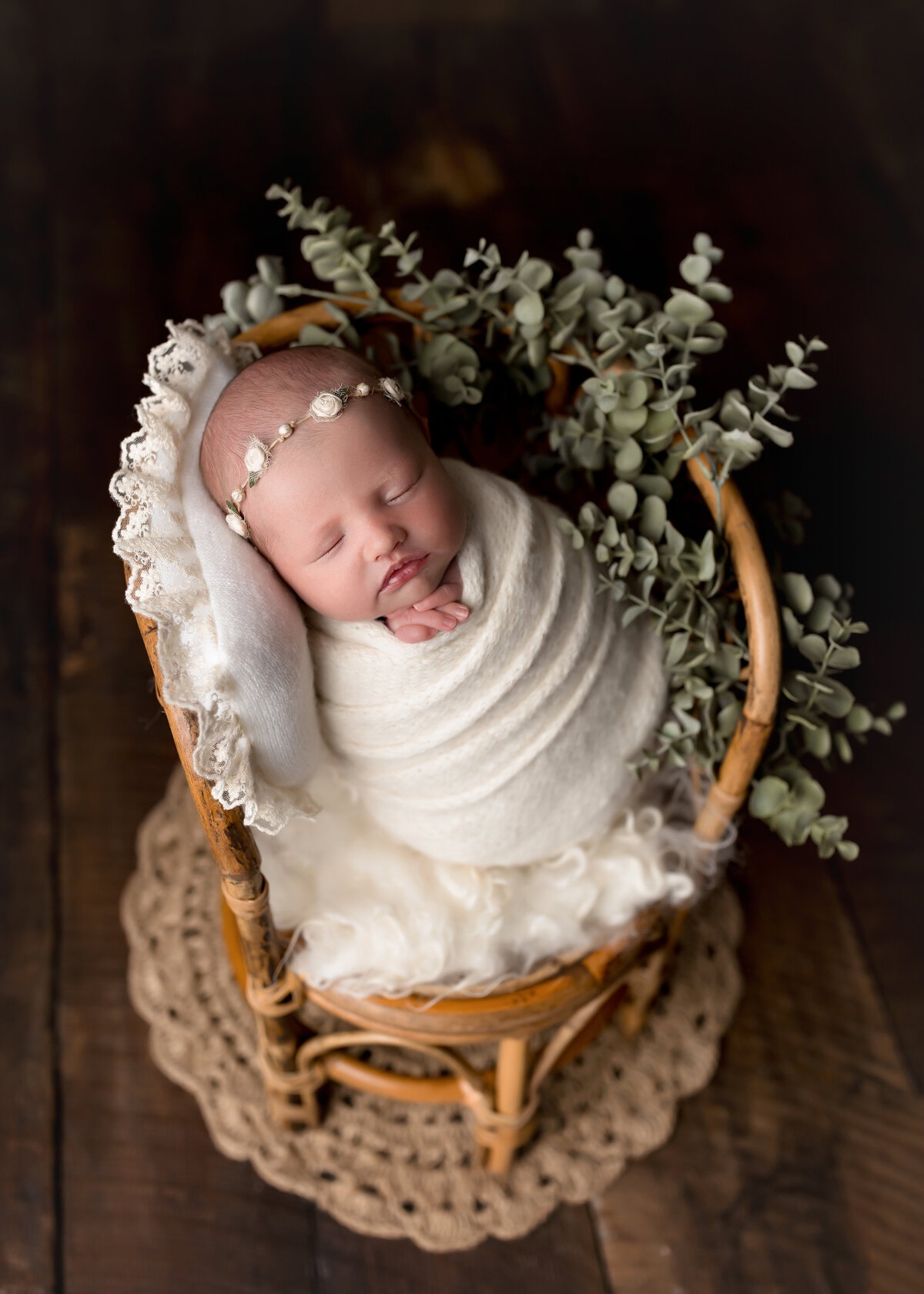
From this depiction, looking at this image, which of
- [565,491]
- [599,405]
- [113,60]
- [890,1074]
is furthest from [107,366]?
[890,1074]

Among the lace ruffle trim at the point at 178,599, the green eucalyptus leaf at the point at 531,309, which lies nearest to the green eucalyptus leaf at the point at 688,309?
the green eucalyptus leaf at the point at 531,309

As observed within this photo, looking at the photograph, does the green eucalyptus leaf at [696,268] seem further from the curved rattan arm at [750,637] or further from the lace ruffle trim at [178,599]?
the lace ruffle trim at [178,599]

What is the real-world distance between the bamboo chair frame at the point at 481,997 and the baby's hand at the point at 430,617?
204 millimetres

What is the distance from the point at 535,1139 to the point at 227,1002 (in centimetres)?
42

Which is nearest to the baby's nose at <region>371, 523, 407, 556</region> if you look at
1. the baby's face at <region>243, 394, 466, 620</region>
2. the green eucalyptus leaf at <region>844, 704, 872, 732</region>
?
the baby's face at <region>243, 394, 466, 620</region>

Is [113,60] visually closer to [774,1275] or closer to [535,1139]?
[535,1139]

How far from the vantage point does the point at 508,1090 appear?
45.4 inches

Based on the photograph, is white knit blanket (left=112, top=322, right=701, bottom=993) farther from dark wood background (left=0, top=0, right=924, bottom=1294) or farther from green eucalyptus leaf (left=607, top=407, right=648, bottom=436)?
dark wood background (left=0, top=0, right=924, bottom=1294)

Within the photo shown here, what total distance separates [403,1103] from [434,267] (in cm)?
138

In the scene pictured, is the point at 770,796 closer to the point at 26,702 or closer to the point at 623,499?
the point at 623,499

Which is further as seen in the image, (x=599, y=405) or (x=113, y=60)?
(x=113, y=60)

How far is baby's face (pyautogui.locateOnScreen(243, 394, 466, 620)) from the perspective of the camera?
2.85 ft

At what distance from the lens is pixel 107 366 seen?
1898 mm

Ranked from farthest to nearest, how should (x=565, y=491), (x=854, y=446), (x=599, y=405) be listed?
(x=854, y=446) → (x=565, y=491) → (x=599, y=405)
